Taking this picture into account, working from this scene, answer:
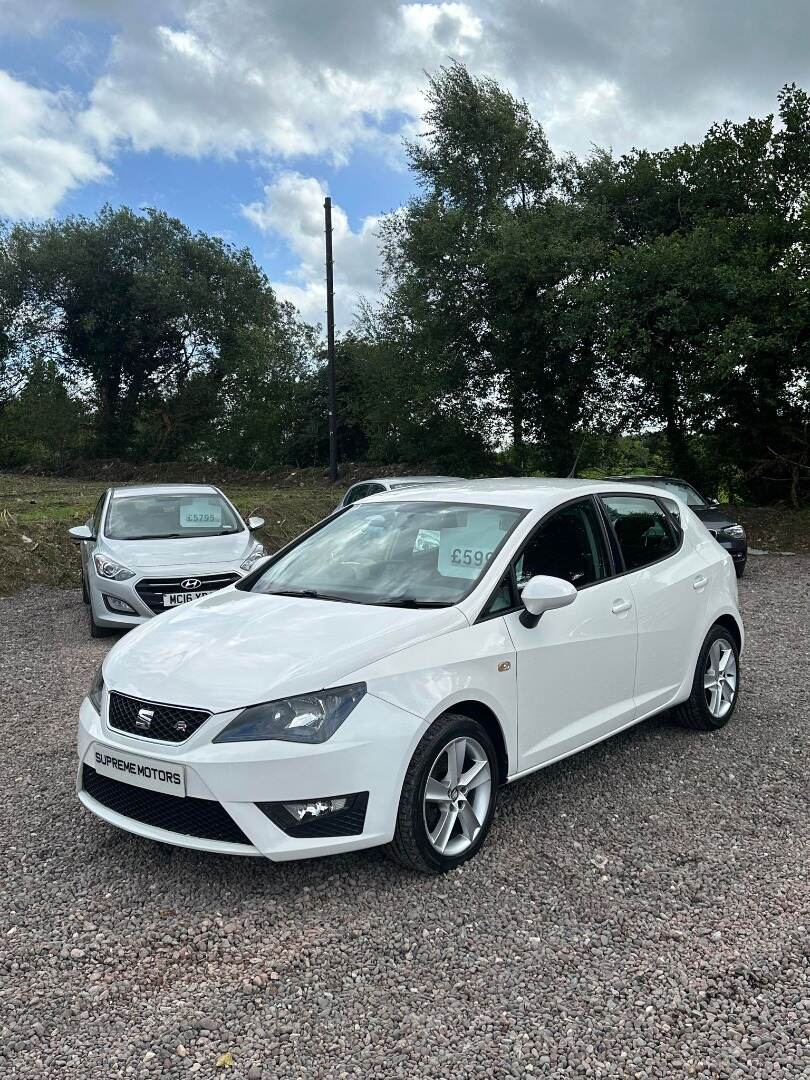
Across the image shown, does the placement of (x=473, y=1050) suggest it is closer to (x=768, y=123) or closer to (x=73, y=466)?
(x=768, y=123)

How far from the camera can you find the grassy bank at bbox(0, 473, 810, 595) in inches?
481

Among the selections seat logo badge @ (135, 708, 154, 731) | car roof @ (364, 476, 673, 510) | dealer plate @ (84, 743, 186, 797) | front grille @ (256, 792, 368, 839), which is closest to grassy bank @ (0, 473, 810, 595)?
car roof @ (364, 476, 673, 510)

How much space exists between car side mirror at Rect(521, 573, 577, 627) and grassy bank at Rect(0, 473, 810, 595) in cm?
966

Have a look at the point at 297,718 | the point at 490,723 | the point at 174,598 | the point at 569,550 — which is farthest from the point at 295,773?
the point at 174,598

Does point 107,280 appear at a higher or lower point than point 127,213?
lower

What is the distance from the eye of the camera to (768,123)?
17406 mm

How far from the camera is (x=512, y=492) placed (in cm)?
476

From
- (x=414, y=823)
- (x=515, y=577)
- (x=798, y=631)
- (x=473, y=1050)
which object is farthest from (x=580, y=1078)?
(x=798, y=631)

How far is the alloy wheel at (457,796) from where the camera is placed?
3.55 meters

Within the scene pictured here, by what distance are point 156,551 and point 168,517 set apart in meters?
1.01

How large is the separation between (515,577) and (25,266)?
31743mm

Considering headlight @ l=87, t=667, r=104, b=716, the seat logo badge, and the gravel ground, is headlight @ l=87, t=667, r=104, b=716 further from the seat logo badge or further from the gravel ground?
the gravel ground

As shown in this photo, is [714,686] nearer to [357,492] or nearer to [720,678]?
[720,678]

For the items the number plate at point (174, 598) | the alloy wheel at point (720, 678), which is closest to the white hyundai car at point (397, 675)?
the alloy wheel at point (720, 678)
